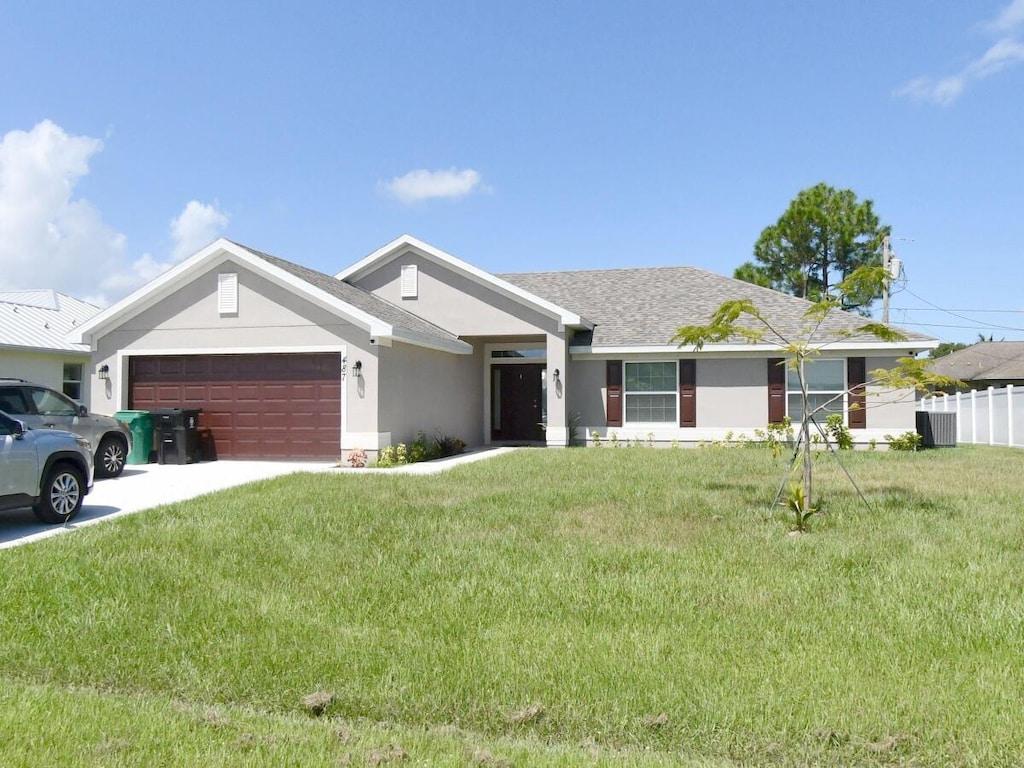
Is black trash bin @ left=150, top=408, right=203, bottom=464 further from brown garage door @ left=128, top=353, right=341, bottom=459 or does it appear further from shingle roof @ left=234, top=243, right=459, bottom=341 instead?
shingle roof @ left=234, top=243, right=459, bottom=341

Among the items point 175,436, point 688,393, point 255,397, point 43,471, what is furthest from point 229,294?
point 688,393

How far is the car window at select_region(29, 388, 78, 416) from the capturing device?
1254 centimetres

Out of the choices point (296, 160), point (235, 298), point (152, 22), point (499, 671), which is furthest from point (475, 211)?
point (499, 671)

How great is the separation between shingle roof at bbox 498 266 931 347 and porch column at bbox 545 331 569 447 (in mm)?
1204

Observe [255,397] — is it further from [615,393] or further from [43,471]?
[615,393]

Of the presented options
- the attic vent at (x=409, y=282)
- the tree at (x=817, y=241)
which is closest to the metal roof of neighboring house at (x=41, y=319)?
the attic vent at (x=409, y=282)

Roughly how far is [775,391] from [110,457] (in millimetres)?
15223

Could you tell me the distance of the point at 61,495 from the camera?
9.09m

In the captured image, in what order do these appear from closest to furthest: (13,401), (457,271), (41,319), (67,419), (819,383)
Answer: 1. (13,401)
2. (67,419)
3. (819,383)
4. (457,271)
5. (41,319)

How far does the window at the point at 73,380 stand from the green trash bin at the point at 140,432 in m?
11.3

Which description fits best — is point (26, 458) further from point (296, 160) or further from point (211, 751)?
point (296, 160)

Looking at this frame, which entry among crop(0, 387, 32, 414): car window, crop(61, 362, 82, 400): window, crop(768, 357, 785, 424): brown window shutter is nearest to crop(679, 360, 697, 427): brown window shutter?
crop(768, 357, 785, 424): brown window shutter

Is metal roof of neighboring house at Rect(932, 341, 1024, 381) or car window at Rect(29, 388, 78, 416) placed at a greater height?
metal roof of neighboring house at Rect(932, 341, 1024, 381)

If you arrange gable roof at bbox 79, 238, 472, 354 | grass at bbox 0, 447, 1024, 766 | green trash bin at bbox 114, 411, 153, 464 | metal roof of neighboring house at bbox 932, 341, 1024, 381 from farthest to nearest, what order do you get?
metal roof of neighboring house at bbox 932, 341, 1024, 381, green trash bin at bbox 114, 411, 153, 464, gable roof at bbox 79, 238, 472, 354, grass at bbox 0, 447, 1024, 766
